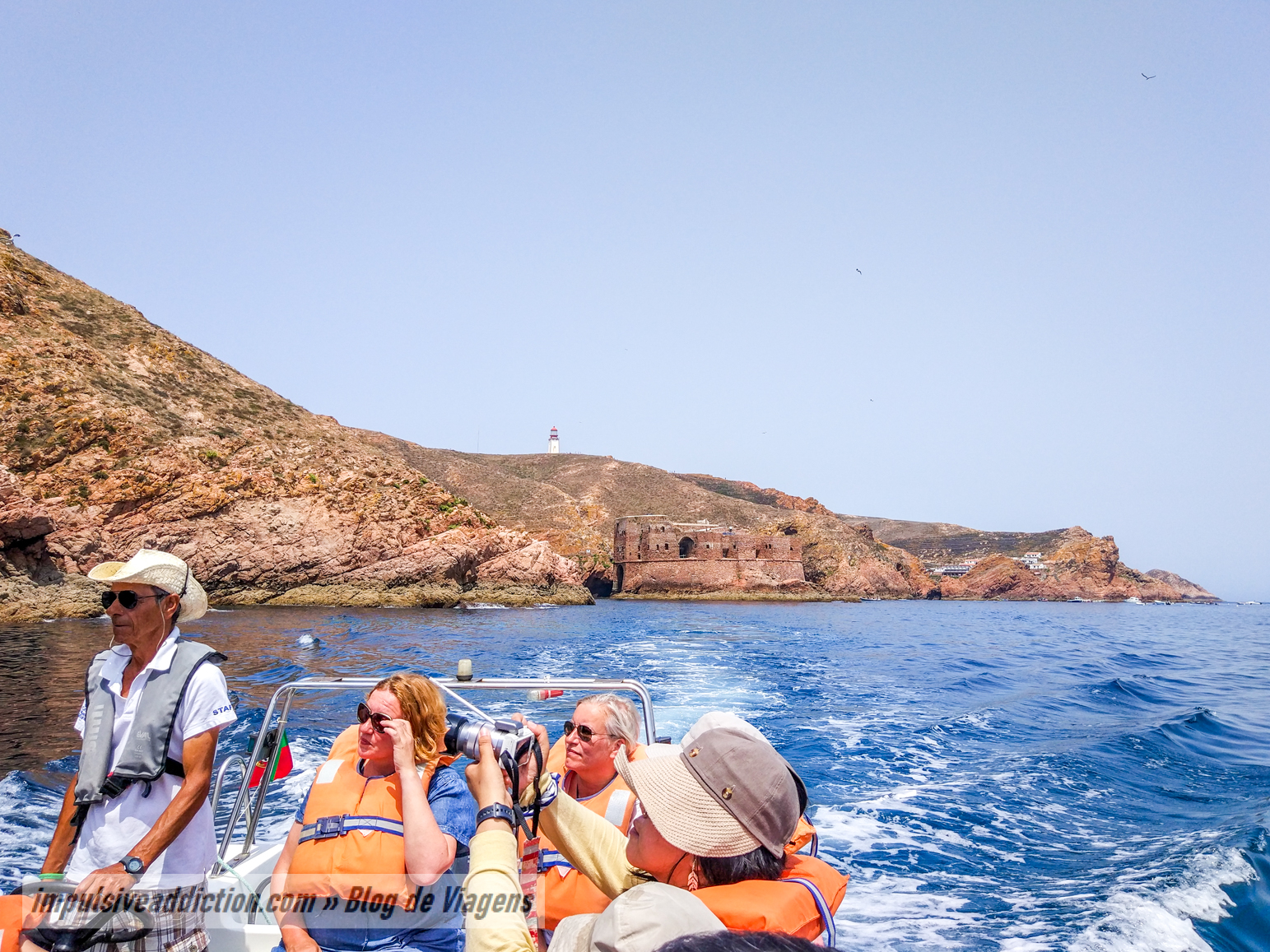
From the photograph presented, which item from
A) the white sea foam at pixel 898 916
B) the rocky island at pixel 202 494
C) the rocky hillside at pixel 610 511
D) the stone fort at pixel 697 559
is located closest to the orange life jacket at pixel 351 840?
the white sea foam at pixel 898 916

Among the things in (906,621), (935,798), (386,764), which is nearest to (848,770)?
(935,798)

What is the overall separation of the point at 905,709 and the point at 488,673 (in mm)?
8216

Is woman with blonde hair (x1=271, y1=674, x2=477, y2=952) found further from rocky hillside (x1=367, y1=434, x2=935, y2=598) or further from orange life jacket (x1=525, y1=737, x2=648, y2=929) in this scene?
rocky hillside (x1=367, y1=434, x2=935, y2=598)

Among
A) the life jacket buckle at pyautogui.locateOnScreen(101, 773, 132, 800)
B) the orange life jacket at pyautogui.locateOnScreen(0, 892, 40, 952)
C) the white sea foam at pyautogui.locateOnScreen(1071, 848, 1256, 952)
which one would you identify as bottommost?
the white sea foam at pyautogui.locateOnScreen(1071, 848, 1256, 952)

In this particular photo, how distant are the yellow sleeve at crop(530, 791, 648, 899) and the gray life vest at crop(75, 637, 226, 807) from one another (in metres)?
1.48

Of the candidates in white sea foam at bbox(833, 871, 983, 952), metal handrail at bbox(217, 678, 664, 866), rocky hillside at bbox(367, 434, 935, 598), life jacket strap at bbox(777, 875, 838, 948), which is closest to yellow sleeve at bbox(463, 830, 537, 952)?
life jacket strap at bbox(777, 875, 838, 948)

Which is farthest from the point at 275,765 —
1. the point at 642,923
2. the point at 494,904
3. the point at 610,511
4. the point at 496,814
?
the point at 610,511

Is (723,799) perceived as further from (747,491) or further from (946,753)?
(747,491)

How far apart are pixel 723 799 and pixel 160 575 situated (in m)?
2.27

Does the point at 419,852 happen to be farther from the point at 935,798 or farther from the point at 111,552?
the point at 111,552

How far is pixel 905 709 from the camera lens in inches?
547

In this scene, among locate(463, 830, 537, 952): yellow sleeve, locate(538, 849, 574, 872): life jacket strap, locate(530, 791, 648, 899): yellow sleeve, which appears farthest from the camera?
locate(538, 849, 574, 872): life jacket strap

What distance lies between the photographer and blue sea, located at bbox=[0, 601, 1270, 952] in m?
5.39

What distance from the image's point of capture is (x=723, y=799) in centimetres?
191
